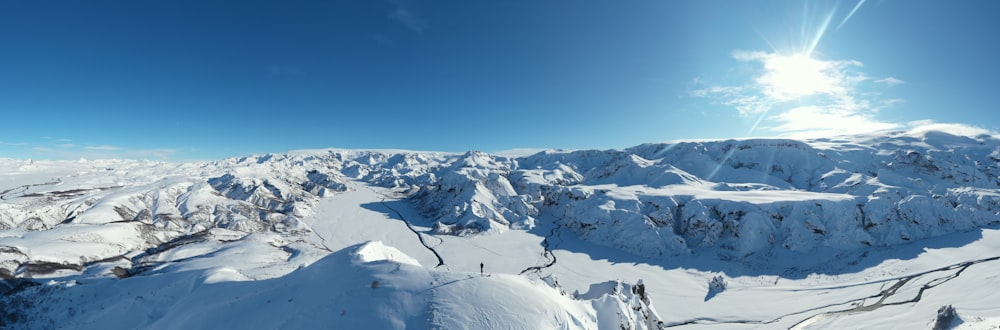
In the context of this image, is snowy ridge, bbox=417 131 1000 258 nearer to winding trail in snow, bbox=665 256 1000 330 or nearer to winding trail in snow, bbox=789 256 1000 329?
winding trail in snow, bbox=789 256 1000 329

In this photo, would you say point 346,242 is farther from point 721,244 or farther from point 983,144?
point 983,144

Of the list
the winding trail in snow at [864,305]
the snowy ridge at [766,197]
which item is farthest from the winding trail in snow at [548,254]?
the winding trail in snow at [864,305]

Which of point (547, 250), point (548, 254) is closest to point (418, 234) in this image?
point (547, 250)

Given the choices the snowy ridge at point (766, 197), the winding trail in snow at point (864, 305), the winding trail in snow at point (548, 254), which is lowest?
the winding trail in snow at point (548, 254)

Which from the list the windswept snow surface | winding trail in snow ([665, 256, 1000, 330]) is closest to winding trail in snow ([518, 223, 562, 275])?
the windswept snow surface

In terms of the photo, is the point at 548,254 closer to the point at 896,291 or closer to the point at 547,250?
the point at 547,250

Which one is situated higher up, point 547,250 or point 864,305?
point 864,305

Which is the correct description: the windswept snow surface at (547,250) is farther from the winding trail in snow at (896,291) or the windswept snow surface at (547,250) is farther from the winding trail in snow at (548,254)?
the winding trail in snow at (548,254)

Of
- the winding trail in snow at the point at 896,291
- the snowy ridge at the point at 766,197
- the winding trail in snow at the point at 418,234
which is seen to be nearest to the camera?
the winding trail in snow at the point at 896,291

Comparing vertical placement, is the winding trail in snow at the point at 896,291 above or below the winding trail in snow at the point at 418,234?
above
